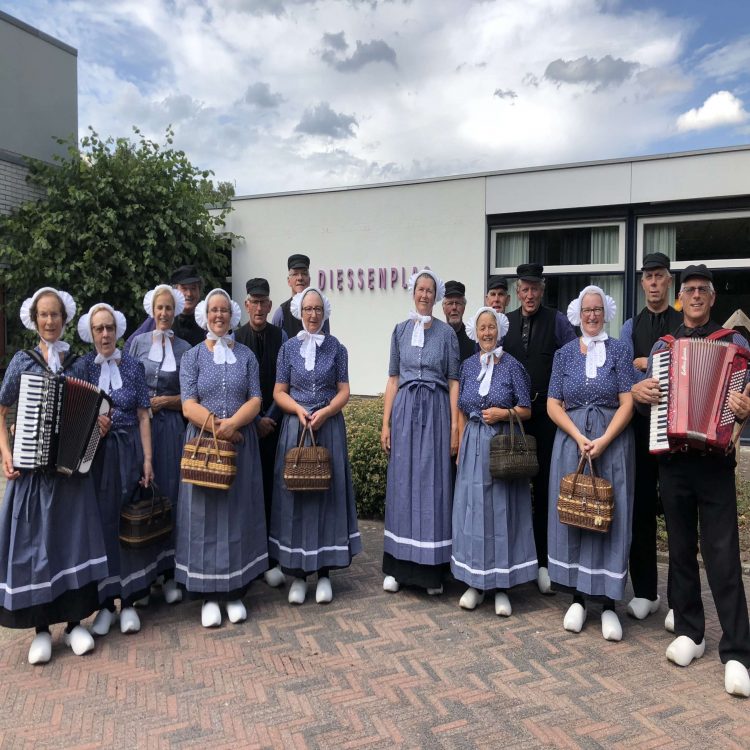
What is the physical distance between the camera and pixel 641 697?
10.7 ft

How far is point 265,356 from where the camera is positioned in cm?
492

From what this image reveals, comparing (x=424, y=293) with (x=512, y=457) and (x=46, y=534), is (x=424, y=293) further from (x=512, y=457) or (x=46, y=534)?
(x=46, y=534)

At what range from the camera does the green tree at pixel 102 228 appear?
32.9ft

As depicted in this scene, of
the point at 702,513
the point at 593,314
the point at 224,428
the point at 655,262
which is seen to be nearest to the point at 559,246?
the point at 655,262

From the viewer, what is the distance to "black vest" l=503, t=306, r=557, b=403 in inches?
178

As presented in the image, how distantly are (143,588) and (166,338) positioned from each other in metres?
1.65

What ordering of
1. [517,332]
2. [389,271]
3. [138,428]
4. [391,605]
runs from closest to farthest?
[138,428] → [391,605] → [517,332] → [389,271]

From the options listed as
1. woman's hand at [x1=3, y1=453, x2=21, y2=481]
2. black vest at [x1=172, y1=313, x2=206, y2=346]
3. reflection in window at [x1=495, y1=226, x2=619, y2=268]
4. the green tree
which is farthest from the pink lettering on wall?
woman's hand at [x1=3, y1=453, x2=21, y2=481]

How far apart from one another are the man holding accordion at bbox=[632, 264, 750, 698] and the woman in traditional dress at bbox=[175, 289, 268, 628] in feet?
7.88

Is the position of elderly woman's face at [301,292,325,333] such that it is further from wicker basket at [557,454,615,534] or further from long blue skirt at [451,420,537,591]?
wicker basket at [557,454,615,534]

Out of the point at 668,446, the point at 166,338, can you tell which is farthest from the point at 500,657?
the point at 166,338

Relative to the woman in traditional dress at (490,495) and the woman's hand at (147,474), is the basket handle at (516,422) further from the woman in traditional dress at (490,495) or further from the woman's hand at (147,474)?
the woman's hand at (147,474)

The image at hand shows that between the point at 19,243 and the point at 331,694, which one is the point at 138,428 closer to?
the point at 331,694

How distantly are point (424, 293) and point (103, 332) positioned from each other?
2.10 metres
